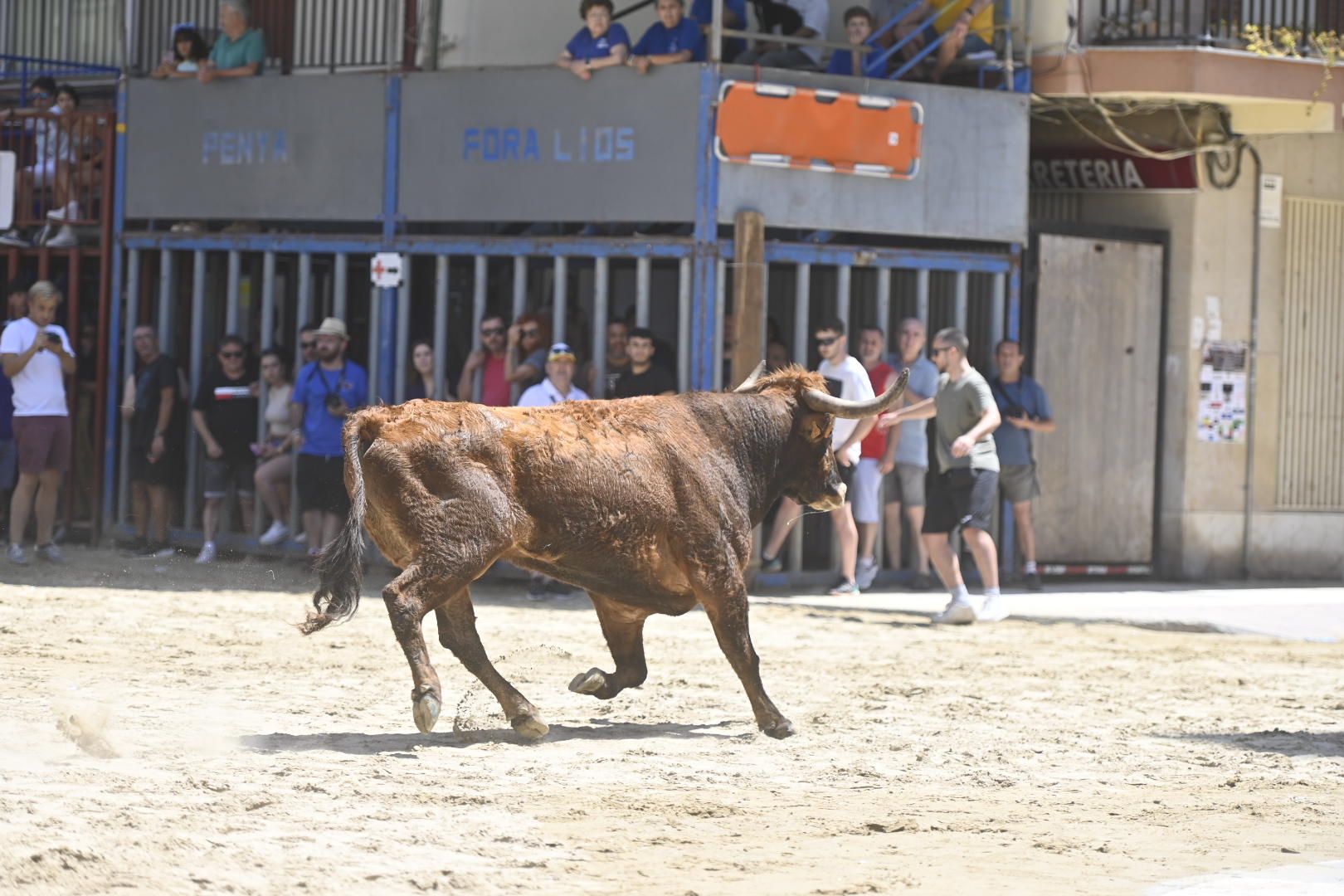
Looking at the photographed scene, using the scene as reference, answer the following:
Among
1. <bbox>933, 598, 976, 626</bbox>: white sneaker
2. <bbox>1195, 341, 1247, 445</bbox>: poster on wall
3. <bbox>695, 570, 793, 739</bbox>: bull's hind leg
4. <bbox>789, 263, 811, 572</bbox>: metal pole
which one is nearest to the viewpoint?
<bbox>695, 570, 793, 739</bbox>: bull's hind leg

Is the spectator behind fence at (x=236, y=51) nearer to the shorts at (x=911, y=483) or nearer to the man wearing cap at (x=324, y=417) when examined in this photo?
the man wearing cap at (x=324, y=417)

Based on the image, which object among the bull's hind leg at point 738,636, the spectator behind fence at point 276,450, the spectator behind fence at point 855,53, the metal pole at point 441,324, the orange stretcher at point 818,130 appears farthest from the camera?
the spectator behind fence at point 276,450

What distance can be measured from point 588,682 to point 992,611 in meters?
5.19

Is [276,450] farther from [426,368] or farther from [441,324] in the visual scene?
[441,324]

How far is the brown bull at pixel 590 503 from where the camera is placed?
781 cm

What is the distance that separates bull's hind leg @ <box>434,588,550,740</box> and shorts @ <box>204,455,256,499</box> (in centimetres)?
759

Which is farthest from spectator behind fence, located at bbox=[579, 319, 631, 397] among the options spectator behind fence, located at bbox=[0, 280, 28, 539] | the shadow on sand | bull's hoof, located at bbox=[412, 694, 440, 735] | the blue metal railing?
bull's hoof, located at bbox=[412, 694, 440, 735]

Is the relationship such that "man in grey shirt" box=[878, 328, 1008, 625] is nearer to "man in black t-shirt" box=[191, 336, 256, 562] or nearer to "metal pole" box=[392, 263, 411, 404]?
"metal pole" box=[392, 263, 411, 404]

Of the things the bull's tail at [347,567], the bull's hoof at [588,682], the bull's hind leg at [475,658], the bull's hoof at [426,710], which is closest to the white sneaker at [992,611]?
the bull's hoof at [588,682]

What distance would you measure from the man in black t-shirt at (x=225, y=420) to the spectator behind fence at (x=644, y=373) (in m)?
3.40

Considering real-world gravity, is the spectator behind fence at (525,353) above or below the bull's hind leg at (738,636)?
above

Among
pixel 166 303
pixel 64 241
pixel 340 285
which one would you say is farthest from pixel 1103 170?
pixel 64 241

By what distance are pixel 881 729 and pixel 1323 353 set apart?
987 centimetres

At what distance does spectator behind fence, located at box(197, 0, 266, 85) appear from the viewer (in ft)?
52.4
